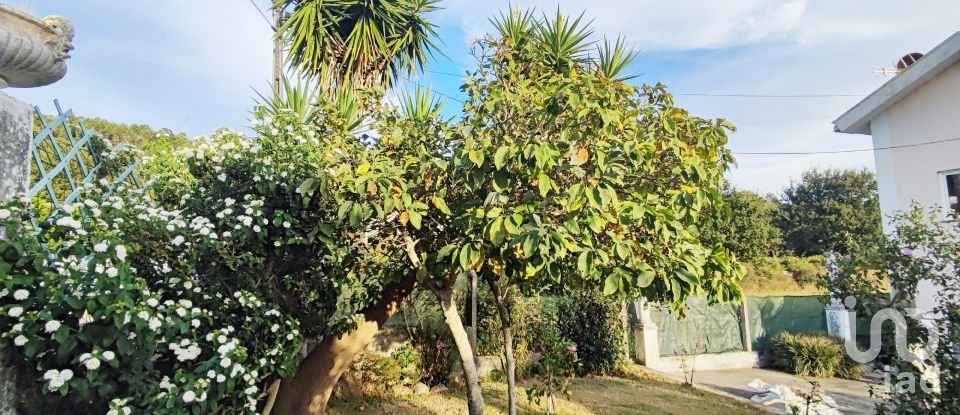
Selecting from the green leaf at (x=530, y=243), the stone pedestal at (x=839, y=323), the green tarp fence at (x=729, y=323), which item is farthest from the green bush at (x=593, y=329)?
the green leaf at (x=530, y=243)

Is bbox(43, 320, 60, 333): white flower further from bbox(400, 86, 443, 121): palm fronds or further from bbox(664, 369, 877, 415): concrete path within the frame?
bbox(664, 369, 877, 415): concrete path

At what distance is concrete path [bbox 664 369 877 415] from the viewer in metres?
8.26

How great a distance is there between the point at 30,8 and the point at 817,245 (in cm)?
3498

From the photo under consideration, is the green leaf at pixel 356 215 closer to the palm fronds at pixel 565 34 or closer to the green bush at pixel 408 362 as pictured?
the palm fronds at pixel 565 34

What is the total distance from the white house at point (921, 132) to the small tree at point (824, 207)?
24212 mm

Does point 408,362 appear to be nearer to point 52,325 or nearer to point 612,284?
point 612,284

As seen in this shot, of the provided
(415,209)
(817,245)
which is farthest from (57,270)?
(817,245)

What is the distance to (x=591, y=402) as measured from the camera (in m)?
7.65

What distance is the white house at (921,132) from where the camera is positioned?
22.1 ft

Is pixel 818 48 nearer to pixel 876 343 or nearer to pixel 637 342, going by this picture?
pixel 637 342

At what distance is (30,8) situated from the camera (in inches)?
107

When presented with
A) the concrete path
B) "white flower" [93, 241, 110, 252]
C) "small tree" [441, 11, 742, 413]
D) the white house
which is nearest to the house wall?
the white house

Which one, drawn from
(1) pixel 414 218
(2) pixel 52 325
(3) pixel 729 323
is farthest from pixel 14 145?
(3) pixel 729 323

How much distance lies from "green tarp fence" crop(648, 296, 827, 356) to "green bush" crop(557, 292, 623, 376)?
121 cm
